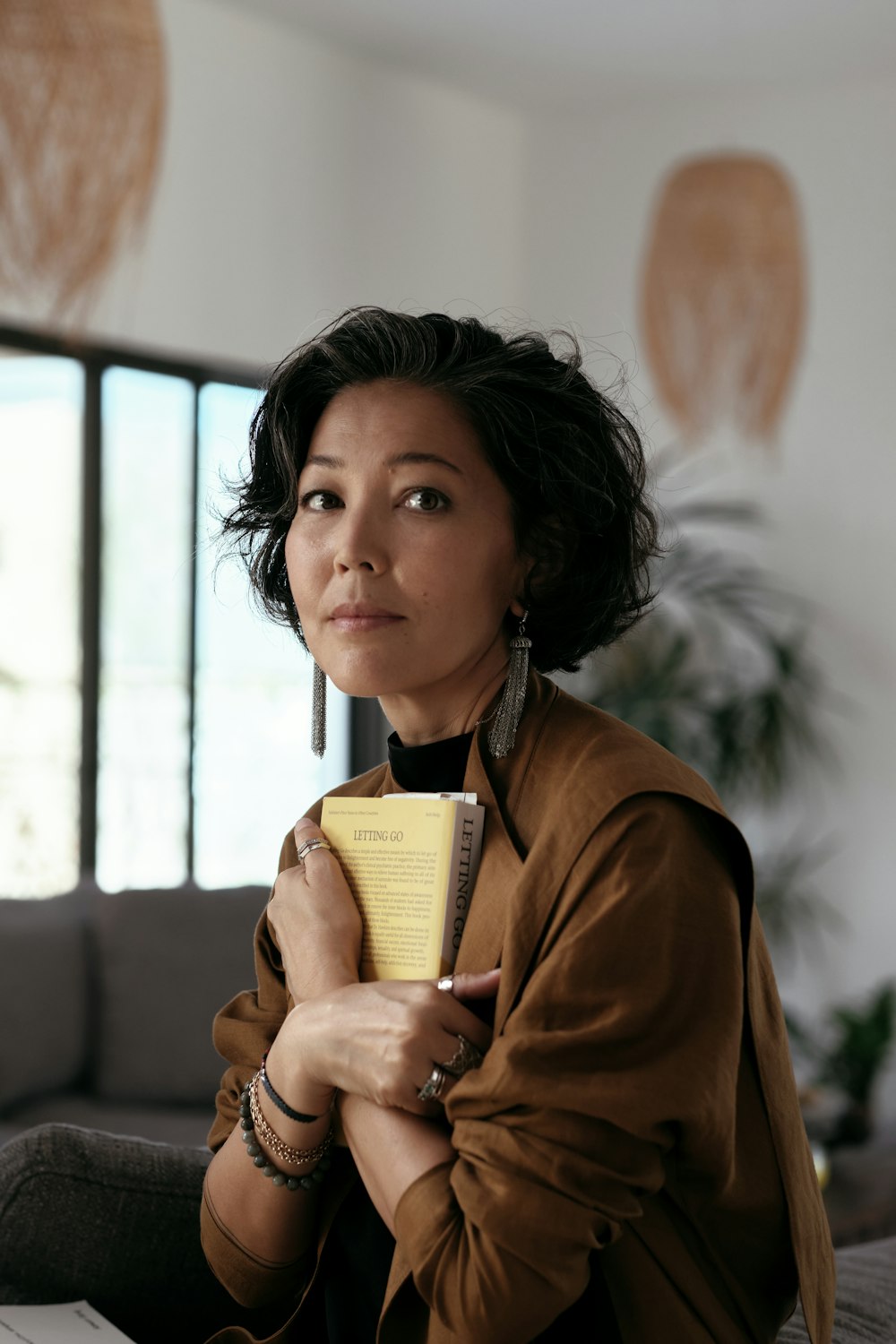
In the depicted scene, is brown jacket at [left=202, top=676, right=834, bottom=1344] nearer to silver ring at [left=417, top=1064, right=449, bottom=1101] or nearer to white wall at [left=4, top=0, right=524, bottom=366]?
silver ring at [left=417, top=1064, right=449, bottom=1101]

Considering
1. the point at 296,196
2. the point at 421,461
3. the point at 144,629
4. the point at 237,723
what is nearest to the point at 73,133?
the point at 296,196

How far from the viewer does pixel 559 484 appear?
4.35ft

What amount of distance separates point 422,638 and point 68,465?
12.7 ft

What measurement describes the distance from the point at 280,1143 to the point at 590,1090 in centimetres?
41

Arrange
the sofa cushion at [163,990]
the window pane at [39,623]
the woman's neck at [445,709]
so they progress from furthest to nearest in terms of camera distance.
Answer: the window pane at [39,623]
the sofa cushion at [163,990]
the woman's neck at [445,709]

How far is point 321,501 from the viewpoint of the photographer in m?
1.38

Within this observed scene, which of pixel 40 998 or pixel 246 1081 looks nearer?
pixel 246 1081

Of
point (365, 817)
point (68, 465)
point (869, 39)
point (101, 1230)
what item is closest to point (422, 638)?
point (365, 817)

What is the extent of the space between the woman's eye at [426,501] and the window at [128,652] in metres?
3.45

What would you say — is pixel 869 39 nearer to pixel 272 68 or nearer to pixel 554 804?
pixel 272 68

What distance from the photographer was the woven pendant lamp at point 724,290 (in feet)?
15.9

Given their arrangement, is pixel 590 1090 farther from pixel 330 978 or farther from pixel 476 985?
pixel 330 978

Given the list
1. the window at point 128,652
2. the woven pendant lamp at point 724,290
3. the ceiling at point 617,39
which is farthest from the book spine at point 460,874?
the ceiling at point 617,39

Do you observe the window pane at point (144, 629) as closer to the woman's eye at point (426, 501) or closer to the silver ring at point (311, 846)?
the silver ring at point (311, 846)
